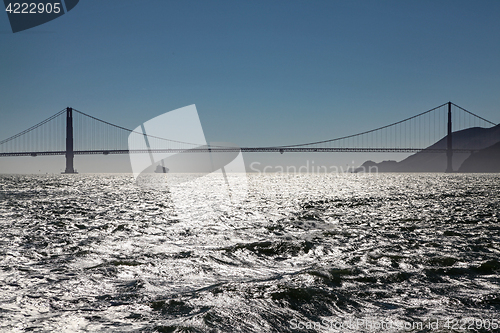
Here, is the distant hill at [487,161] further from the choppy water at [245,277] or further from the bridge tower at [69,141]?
the choppy water at [245,277]

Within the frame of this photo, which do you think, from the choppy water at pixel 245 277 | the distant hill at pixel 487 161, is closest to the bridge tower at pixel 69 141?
the choppy water at pixel 245 277

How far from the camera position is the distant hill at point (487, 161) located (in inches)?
5236

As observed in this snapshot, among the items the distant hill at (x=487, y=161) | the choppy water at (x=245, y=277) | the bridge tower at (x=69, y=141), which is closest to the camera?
the choppy water at (x=245, y=277)

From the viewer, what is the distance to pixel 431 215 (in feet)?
45.0

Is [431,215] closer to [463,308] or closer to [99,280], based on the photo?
[463,308]

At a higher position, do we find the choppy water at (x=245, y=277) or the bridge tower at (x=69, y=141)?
the bridge tower at (x=69, y=141)

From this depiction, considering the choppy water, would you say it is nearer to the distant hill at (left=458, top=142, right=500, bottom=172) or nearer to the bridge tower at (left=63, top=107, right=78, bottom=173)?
the bridge tower at (left=63, top=107, right=78, bottom=173)

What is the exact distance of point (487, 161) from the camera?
134 meters

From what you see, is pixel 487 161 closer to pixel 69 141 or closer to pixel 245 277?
pixel 69 141

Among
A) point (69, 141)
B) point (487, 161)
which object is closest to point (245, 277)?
point (69, 141)

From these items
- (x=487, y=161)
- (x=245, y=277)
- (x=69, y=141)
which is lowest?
(x=245, y=277)

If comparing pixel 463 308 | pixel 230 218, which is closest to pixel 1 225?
pixel 230 218

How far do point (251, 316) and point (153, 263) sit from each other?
10.1 feet

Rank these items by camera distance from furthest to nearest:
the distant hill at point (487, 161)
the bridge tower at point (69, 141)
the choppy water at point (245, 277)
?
the distant hill at point (487, 161) → the bridge tower at point (69, 141) → the choppy water at point (245, 277)
